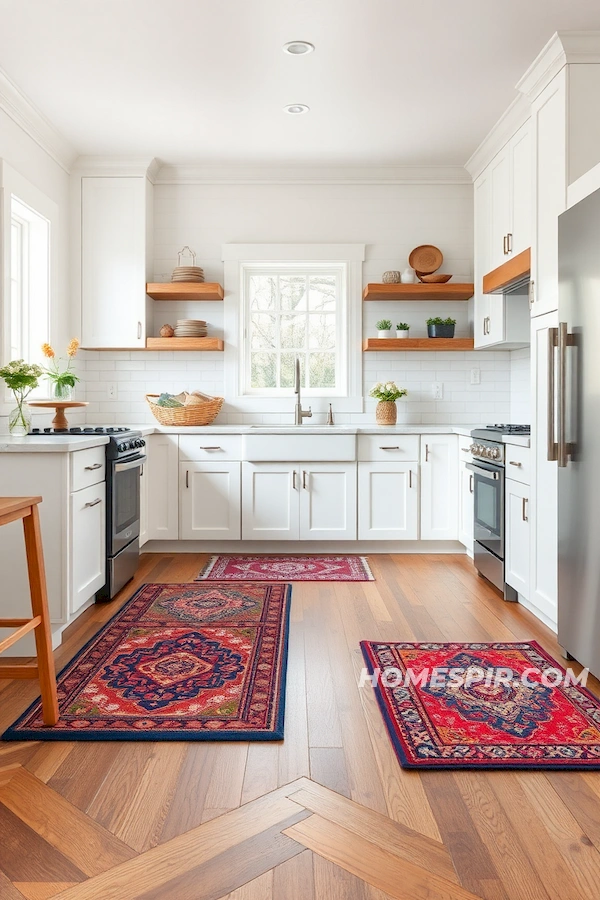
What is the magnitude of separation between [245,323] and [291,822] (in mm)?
4008

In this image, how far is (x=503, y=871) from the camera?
148 cm

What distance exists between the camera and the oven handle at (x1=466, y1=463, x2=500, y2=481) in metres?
3.77

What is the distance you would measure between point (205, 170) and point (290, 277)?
0.95 meters

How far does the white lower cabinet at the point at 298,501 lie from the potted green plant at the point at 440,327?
116 centimetres

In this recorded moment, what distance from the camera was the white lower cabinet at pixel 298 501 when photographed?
462 cm

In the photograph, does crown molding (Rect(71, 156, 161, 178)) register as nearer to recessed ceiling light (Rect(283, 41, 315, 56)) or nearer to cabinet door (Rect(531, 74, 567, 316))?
recessed ceiling light (Rect(283, 41, 315, 56))

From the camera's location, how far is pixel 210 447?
4.62 meters

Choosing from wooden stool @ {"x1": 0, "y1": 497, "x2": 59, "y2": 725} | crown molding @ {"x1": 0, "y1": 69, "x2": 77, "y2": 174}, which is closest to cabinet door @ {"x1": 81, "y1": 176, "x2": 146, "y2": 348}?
crown molding @ {"x1": 0, "y1": 69, "x2": 77, "y2": 174}

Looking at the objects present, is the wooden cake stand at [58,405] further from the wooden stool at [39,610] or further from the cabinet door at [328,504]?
the wooden stool at [39,610]

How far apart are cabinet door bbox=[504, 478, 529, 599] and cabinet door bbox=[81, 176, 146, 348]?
8.71ft

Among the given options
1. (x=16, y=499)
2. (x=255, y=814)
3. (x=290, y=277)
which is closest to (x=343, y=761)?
(x=255, y=814)

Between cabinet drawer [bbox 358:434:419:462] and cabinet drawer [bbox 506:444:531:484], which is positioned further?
cabinet drawer [bbox 358:434:419:462]

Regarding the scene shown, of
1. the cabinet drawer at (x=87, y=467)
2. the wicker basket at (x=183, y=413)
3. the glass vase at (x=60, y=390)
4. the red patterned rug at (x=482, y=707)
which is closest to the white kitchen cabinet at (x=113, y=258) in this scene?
the wicker basket at (x=183, y=413)

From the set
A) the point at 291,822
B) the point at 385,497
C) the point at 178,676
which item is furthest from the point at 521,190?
the point at 291,822
